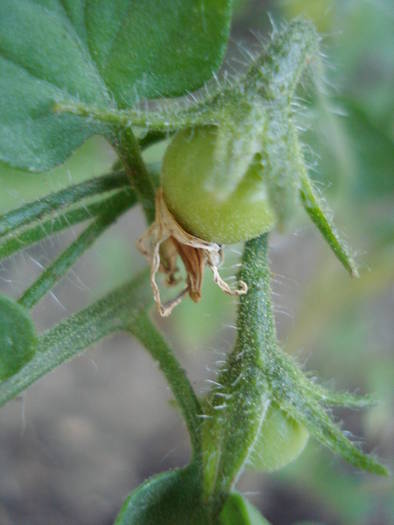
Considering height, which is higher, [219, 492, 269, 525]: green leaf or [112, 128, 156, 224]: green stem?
[112, 128, 156, 224]: green stem

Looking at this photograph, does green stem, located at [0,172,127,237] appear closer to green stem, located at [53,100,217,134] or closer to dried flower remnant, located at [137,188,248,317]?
dried flower remnant, located at [137,188,248,317]

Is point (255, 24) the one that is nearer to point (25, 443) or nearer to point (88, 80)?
point (88, 80)

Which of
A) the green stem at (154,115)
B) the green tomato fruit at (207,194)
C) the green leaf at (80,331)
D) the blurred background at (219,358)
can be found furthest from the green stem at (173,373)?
the blurred background at (219,358)

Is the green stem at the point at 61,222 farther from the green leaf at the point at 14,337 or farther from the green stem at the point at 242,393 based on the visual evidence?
the green stem at the point at 242,393

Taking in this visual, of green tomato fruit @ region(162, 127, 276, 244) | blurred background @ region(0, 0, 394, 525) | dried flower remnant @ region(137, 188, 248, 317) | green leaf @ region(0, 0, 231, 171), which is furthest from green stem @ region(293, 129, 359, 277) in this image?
blurred background @ region(0, 0, 394, 525)

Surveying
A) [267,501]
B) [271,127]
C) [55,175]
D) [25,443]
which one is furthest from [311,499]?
[271,127]

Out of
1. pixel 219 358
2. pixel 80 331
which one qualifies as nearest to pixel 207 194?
pixel 80 331
